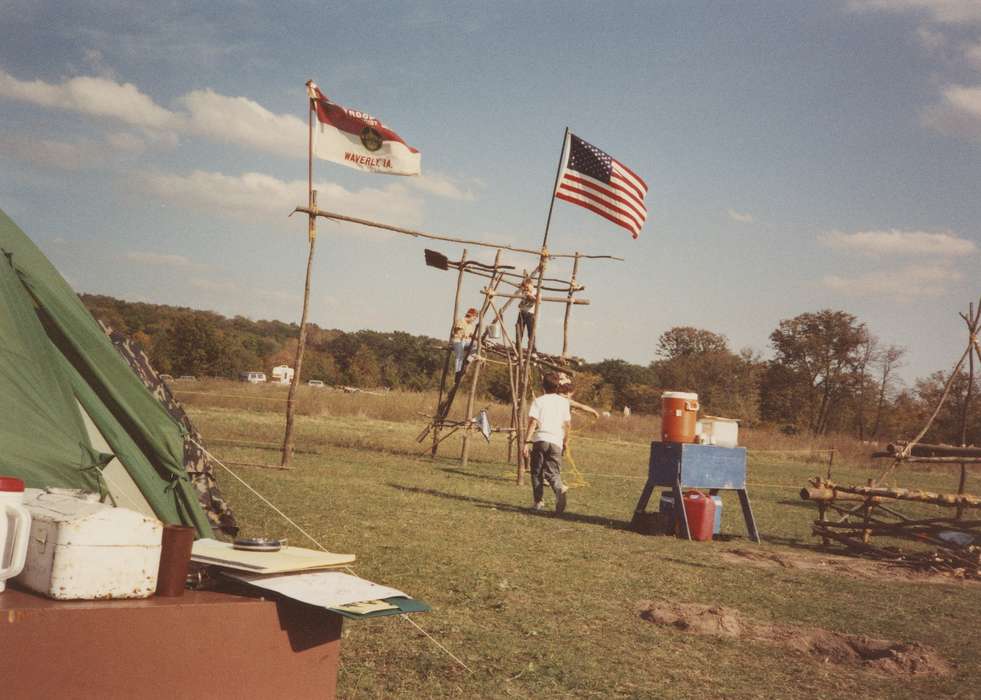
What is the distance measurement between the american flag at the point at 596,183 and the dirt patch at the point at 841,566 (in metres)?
7.54

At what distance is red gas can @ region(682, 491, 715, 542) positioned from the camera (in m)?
10.2

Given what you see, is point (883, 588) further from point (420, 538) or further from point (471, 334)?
point (471, 334)

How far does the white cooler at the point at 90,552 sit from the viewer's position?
2.45 meters

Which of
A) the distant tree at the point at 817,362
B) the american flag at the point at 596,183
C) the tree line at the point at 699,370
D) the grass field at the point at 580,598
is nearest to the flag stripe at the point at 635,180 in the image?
the american flag at the point at 596,183

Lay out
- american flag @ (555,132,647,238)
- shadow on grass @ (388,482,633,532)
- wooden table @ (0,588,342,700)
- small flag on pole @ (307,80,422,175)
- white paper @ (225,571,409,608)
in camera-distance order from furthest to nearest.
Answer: american flag @ (555,132,647,238)
small flag on pole @ (307,80,422,175)
shadow on grass @ (388,482,633,532)
white paper @ (225,571,409,608)
wooden table @ (0,588,342,700)

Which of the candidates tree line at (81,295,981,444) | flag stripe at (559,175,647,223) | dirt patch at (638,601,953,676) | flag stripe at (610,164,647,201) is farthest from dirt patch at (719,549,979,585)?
tree line at (81,295,981,444)

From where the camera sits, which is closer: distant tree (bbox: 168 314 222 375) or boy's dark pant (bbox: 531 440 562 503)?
boy's dark pant (bbox: 531 440 562 503)

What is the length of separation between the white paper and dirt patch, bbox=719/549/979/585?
6.62 m

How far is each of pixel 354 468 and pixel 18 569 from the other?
41.2ft

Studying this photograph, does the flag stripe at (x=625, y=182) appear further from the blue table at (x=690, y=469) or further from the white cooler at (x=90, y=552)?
the white cooler at (x=90, y=552)

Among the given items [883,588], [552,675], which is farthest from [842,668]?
[883,588]

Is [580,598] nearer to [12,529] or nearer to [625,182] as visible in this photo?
[12,529]

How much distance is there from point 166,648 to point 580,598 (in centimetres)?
435

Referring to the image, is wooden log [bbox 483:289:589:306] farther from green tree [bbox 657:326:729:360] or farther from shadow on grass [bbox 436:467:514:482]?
green tree [bbox 657:326:729:360]
